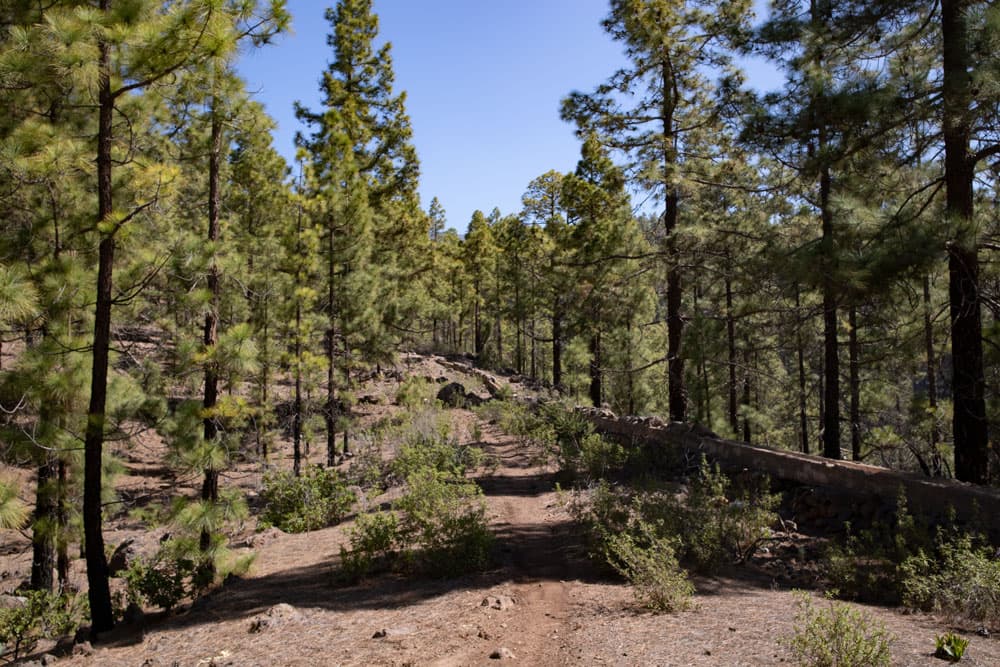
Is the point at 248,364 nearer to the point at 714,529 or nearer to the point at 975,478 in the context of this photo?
the point at 714,529

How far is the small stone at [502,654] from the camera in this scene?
4.79 m

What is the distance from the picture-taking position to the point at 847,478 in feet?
27.5

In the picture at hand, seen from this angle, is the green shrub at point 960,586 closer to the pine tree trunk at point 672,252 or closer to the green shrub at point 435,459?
the green shrub at point 435,459

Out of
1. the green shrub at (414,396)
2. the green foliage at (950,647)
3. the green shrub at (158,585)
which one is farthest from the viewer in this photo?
the green shrub at (414,396)

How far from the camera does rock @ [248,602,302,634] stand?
593 cm

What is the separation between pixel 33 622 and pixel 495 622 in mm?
5958

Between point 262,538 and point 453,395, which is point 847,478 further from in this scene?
point 453,395

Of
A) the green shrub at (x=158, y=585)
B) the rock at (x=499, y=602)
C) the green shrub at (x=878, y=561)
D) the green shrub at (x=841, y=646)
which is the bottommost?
the green shrub at (x=158, y=585)

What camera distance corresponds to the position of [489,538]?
7.40 m

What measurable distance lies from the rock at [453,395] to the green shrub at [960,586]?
21.1 meters

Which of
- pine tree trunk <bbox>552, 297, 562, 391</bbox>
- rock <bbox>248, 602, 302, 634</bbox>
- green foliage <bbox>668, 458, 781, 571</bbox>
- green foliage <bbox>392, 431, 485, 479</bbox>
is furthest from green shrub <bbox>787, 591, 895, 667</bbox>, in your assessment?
pine tree trunk <bbox>552, 297, 562, 391</bbox>

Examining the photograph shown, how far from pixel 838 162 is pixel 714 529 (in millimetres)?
5310

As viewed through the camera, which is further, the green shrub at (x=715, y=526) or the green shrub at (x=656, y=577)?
the green shrub at (x=715, y=526)

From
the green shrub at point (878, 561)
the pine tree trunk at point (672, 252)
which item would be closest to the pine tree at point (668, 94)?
the pine tree trunk at point (672, 252)
